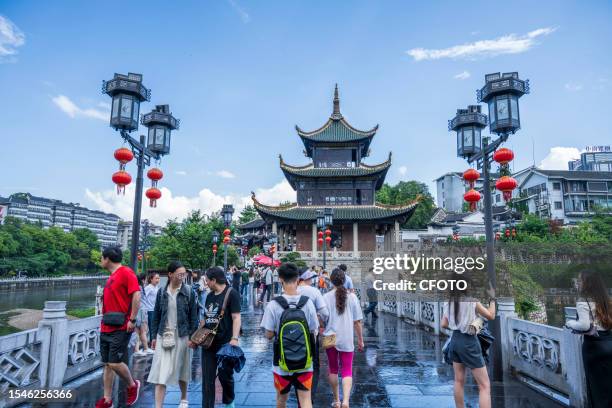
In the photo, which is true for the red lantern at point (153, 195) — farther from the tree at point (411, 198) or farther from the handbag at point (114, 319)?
the tree at point (411, 198)

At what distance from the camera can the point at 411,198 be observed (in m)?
56.2

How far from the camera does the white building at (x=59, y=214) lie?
81.6 metres

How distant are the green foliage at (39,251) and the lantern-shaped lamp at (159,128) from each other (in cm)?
5310

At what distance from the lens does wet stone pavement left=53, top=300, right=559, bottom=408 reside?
4848 millimetres

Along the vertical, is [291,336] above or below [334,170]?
below

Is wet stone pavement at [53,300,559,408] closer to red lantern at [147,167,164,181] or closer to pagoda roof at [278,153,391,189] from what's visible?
red lantern at [147,167,164,181]

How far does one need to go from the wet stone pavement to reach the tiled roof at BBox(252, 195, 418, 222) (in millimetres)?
21826

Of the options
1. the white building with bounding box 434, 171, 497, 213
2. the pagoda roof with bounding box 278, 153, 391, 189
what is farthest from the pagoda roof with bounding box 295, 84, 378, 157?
the white building with bounding box 434, 171, 497, 213

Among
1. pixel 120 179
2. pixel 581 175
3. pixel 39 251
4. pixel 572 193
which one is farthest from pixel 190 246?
pixel 581 175

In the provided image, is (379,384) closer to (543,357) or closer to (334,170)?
(543,357)

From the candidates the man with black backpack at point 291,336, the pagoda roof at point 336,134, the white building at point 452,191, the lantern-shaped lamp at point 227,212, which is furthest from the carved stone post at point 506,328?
the white building at point 452,191

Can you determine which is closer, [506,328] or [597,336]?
[597,336]

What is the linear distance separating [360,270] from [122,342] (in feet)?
84.9

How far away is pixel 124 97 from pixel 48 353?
4.39 metres
